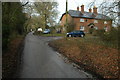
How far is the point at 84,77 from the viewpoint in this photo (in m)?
5.75

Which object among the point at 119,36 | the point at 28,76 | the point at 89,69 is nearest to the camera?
the point at 28,76

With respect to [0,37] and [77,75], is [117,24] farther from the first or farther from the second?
[0,37]

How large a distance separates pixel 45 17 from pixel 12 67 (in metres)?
36.4

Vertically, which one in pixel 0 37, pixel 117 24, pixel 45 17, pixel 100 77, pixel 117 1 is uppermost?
pixel 45 17

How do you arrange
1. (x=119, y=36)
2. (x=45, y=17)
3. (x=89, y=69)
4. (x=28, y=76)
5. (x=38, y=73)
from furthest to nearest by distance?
(x=45, y=17)
(x=119, y=36)
(x=89, y=69)
(x=38, y=73)
(x=28, y=76)

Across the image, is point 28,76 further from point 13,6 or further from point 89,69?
point 13,6

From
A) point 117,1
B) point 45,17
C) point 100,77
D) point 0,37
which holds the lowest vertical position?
point 100,77

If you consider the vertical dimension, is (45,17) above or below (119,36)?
above

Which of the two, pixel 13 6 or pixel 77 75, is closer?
pixel 77 75

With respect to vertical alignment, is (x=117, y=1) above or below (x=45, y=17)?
below

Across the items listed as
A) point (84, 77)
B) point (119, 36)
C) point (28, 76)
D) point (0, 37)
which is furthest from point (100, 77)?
point (0, 37)

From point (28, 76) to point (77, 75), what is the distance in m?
2.33

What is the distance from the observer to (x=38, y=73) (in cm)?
606

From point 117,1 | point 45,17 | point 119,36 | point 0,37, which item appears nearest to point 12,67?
point 0,37
